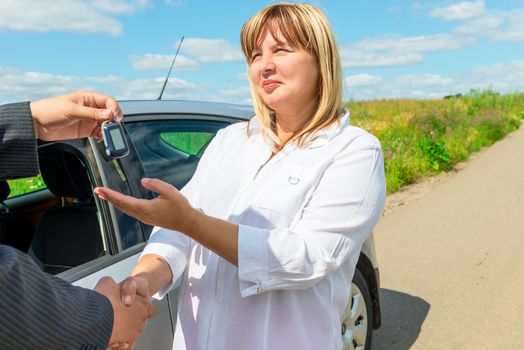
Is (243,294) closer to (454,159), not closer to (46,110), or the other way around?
(46,110)

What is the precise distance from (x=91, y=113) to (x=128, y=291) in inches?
25.2

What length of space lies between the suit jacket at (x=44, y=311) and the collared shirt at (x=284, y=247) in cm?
50

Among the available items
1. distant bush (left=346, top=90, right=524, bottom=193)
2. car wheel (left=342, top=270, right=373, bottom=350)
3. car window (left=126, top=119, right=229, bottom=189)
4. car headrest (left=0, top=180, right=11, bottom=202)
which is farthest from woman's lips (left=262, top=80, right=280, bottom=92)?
distant bush (left=346, top=90, right=524, bottom=193)

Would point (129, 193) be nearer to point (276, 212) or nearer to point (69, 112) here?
point (69, 112)

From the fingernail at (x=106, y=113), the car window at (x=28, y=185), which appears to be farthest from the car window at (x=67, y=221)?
the car window at (x=28, y=185)

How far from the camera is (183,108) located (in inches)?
124

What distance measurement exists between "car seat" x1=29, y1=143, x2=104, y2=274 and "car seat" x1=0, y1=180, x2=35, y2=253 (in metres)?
0.43

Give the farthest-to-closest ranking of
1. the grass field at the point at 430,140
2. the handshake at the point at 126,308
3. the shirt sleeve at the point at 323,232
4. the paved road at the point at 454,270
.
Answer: the grass field at the point at 430,140
the paved road at the point at 454,270
the shirt sleeve at the point at 323,232
the handshake at the point at 126,308

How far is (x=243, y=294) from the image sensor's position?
1.83 meters

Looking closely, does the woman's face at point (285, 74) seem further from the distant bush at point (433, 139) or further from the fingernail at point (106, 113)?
the distant bush at point (433, 139)

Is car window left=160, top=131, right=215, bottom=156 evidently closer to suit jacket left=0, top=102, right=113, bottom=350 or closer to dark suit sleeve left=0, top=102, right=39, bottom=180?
dark suit sleeve left=0, top=102, right=39, bottom=180

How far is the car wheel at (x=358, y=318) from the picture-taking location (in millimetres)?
3463

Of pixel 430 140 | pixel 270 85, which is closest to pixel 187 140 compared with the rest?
pixel 270 85

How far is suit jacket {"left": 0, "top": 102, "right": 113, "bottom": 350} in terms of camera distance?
120 centimetres
